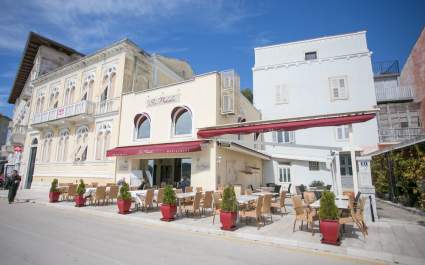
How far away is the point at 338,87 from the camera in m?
20.7

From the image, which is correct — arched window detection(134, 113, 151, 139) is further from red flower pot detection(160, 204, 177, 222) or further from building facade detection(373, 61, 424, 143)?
building facade detection(373, 61, 424, 143)

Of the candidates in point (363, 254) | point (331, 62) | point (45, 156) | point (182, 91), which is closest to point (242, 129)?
point (182, 91)

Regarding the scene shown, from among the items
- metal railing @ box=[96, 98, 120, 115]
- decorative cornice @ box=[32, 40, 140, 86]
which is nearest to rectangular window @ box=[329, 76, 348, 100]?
decorative cornice @ box=[32, 40, 140, 86]

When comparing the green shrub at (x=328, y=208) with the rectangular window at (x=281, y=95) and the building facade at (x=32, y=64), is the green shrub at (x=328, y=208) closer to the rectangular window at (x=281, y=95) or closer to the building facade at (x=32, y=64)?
the rectangular window at (x=281, y=95)

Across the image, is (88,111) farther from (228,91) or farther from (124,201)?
(228,91)

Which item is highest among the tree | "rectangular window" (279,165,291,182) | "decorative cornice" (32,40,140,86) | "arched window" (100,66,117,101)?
the tree

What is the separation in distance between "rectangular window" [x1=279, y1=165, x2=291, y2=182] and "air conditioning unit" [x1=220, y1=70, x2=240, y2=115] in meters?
10.9

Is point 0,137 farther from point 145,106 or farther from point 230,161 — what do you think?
point 230,161

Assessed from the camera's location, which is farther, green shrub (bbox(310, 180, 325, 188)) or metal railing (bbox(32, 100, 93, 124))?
green shrub (bbox(310, 180, 325, 188))

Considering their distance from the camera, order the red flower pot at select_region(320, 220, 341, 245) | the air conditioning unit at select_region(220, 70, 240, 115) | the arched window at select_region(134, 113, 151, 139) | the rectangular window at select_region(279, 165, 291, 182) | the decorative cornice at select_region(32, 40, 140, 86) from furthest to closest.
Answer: the rectangular window at select_region(279, 165, 291, 182), the decorative cornice at select_region(32, 40, 140, 86), the arched window at select_region(134, 113, 151, 139), the air conditioning unit at select_region(220, 70, 240, 115), the red flower pot at select_region(320, 220, 341, 245)

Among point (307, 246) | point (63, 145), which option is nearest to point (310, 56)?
point (307, 246)

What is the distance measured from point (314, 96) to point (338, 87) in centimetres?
206

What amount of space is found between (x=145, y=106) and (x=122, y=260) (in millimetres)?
11863

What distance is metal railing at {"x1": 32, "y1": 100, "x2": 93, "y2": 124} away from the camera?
1723 centimetres
